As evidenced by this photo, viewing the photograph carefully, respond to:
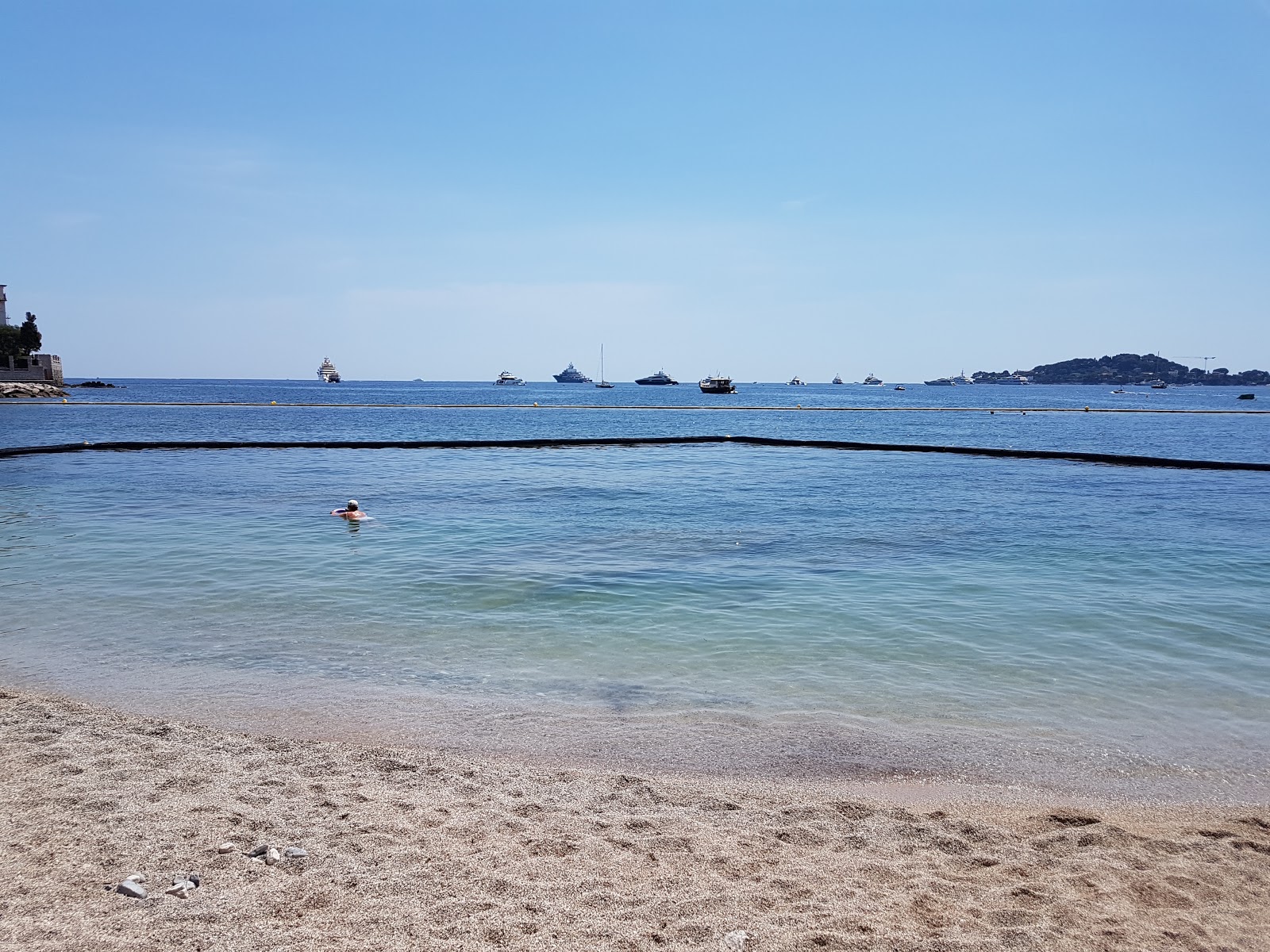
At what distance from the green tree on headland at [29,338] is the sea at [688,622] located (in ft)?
283

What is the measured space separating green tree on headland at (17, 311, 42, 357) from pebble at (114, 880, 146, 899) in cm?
11061

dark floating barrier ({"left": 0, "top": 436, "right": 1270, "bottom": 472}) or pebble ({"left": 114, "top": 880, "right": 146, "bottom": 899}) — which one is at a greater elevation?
dark floating barrier ({"left": 0, "top": 436, "right": 1270, "bottom": 472})

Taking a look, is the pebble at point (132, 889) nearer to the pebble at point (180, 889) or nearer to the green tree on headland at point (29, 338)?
the pebble at point (180, 889)

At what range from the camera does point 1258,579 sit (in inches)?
509

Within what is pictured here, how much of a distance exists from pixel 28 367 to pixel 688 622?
353 ft

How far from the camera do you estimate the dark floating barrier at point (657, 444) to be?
104ft

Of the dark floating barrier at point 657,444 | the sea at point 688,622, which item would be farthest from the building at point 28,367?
the sea at point 688,622

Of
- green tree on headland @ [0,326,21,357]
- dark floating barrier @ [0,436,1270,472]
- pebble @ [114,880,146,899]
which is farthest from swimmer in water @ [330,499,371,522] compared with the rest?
green tree on headland @ [0,326,21,357]

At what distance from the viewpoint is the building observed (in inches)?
3506

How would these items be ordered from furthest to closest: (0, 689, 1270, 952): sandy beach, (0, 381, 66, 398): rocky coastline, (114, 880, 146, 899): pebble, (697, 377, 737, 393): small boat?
1. (697, 377, 737, 393): small boat
2. (0, 381, 66, 398): rocky coastline
3. (114, 880, 146, 899): pebble
4. (0, 689, 1270, 952): sandy beach

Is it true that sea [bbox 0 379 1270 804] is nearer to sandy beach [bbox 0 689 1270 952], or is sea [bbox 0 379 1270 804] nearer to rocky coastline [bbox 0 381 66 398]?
sandy beach [bbox 0 689 1270 952]

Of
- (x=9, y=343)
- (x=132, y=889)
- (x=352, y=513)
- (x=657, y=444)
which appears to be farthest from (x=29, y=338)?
(x=132, y=889)

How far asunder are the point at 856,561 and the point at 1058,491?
1377 cm

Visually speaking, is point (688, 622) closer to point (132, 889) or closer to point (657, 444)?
point (132, 889)
